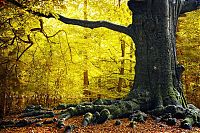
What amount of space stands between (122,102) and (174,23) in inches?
133

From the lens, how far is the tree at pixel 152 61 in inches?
321

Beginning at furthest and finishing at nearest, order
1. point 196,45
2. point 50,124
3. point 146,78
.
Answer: point 196,45 < point 146,78 < point 50,124

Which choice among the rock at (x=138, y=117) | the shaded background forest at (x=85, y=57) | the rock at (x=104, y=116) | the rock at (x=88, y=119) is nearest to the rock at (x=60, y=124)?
the rock at (x=88, y=119)

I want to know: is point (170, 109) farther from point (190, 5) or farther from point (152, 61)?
point (190, 5)

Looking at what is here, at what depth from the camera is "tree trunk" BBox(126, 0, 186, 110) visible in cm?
830

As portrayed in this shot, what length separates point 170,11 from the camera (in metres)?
9.16

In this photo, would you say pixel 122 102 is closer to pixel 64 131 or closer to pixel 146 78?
pixel 146 78

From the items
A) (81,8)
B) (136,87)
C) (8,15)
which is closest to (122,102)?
(136,87)

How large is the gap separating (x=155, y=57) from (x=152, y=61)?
153 mm

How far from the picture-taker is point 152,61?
853cm

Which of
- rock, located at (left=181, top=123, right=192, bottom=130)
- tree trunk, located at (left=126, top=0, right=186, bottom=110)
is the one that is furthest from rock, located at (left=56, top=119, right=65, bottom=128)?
rock, located at (left=181, top=123, right=192, bottom=130)

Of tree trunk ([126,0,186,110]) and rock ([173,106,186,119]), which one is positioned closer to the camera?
rock ([173,106,186,119])

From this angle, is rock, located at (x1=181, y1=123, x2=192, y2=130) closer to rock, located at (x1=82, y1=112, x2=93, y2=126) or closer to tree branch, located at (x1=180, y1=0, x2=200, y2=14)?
rock, located at (x1=82, y1=112, x2=93, y2=126)

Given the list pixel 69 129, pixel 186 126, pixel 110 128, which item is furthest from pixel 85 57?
pixel 69 129
